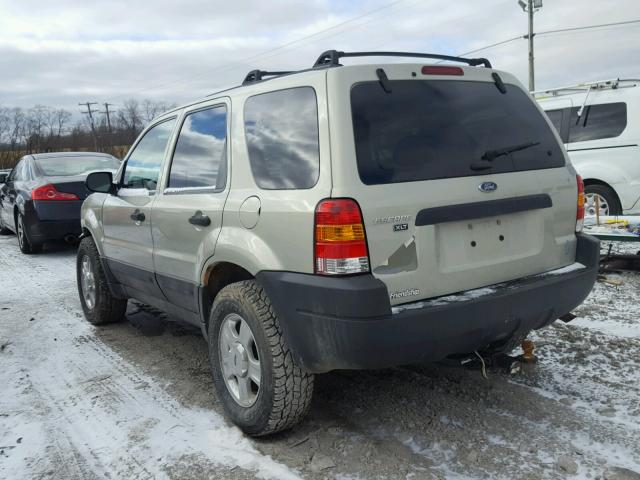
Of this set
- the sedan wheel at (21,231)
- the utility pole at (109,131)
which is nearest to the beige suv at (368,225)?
the sedan wheel at (21,231)

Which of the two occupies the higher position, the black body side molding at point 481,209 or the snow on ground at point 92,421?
the black body side molding at point 481,209

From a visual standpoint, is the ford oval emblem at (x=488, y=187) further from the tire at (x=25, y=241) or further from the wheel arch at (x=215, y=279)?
the tire at (x=25, y=241)

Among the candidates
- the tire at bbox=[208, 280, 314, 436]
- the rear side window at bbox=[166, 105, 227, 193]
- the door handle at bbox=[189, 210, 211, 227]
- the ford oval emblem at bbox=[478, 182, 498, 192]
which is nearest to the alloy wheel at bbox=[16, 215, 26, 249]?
the rear side window at bbox=[166, 105, 227, 193]

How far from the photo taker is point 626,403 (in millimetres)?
3219

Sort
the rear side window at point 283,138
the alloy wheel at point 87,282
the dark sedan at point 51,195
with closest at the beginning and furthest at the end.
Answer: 1. the rear side window at point 283,138
2. the alloy wheel at point 87,282
3. the dark sedan at point 51,195

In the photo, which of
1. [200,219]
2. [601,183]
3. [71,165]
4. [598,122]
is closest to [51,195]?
[71,165]

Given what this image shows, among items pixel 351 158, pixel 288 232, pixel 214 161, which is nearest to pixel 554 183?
pixel 351 158

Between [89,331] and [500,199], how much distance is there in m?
3.88

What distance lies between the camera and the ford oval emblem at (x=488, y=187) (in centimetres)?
283

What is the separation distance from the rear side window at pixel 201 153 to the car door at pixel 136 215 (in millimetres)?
253

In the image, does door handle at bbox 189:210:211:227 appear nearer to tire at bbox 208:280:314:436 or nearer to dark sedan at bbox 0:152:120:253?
tire at bbox 208:280:314:436

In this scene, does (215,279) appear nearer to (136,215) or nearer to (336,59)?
(136,215)

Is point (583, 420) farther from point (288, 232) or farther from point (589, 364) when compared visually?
point (288, 232)

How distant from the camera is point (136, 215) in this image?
4.16 meters
